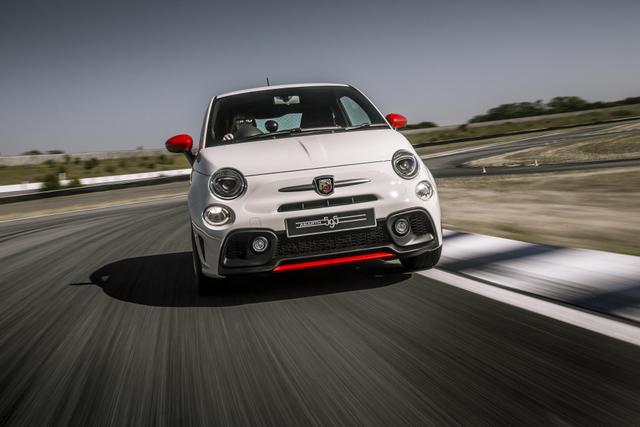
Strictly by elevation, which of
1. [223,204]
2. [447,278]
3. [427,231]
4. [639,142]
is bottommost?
[639,142]

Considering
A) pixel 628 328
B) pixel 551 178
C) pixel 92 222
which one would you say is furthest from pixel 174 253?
pixel 551 178

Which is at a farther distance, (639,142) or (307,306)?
(639,142)

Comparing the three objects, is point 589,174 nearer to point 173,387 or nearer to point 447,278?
point 447,278

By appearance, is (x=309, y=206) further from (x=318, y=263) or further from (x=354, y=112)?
(x=354, y=112)

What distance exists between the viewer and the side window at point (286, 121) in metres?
5.48

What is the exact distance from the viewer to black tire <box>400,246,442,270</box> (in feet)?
15.5

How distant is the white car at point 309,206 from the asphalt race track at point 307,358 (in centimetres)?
33

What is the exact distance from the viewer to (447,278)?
4.63 metres

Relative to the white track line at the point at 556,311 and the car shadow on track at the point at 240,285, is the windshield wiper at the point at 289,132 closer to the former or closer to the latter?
the car shadow on track at the point at 240,285

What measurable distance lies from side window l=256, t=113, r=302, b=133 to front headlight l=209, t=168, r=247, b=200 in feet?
4.17

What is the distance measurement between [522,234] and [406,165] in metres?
2.76

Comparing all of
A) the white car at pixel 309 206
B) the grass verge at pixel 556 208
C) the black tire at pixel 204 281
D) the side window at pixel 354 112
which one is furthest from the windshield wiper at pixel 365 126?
the grass verge at pixel 556 208

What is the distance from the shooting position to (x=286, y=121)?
219 inches

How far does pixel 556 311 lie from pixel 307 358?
56.5 inches
